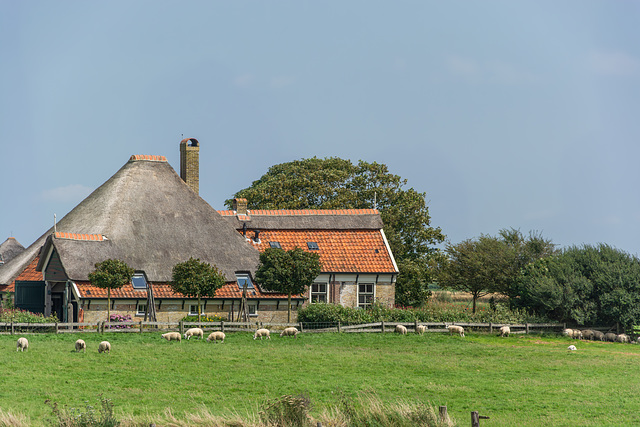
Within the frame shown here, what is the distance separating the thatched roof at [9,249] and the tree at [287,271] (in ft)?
82.8

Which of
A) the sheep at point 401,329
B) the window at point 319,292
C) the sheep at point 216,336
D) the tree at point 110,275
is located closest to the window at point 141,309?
the tree at point 110,275

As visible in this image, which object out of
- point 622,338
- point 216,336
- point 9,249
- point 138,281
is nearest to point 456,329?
point 622,338

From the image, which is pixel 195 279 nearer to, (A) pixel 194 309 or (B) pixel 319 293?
(A) pixel 194 309

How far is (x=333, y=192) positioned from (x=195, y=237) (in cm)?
2005

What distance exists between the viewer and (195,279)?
34156mm

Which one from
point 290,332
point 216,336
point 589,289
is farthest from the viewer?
point 589,289

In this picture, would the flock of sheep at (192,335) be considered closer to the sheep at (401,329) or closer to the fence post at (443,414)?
the sheep at (401,329)

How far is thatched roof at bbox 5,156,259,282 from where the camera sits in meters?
35.9

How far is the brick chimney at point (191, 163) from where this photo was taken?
4541 cm

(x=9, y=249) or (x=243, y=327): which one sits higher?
(x=9, y=249)

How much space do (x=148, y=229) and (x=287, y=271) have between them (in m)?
7.65

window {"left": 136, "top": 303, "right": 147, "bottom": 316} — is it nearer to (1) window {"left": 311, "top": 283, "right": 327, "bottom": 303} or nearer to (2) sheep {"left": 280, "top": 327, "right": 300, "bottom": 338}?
(2) sheep {"left": 280, "top": 327, "right": 300, "bottom": 338}

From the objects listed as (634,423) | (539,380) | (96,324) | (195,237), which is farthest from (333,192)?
(634,423)

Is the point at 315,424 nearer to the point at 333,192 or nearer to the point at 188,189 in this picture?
the point at 188,189
